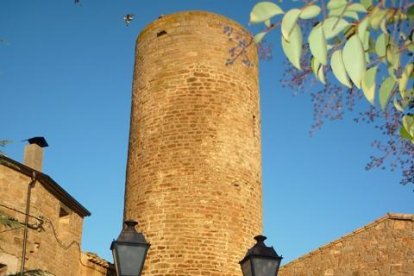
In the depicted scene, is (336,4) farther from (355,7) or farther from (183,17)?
(183,17)

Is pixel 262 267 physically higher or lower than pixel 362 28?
lower

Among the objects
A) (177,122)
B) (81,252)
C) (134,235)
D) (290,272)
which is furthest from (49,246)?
(134,235)

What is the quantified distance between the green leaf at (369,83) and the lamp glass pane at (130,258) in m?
3.62

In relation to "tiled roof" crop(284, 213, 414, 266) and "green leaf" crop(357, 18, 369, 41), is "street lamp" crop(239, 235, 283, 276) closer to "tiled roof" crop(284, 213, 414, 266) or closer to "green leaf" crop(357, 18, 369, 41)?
"green leaf" crop(357, 18, 369, 41)

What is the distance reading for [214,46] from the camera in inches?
594

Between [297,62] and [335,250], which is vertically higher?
[335,250]

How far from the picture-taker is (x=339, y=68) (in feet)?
8.96

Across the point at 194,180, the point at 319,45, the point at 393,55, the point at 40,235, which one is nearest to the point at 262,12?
the point at 319,45

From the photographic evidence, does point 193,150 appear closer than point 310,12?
No

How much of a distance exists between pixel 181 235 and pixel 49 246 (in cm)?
510

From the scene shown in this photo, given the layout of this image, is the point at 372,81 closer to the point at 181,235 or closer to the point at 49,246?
the point at 181,235

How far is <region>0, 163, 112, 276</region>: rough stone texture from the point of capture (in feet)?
49.0

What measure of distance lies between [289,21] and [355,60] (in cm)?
34

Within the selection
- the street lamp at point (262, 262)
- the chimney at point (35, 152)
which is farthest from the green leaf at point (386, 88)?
the chimney at point (35, 152)
